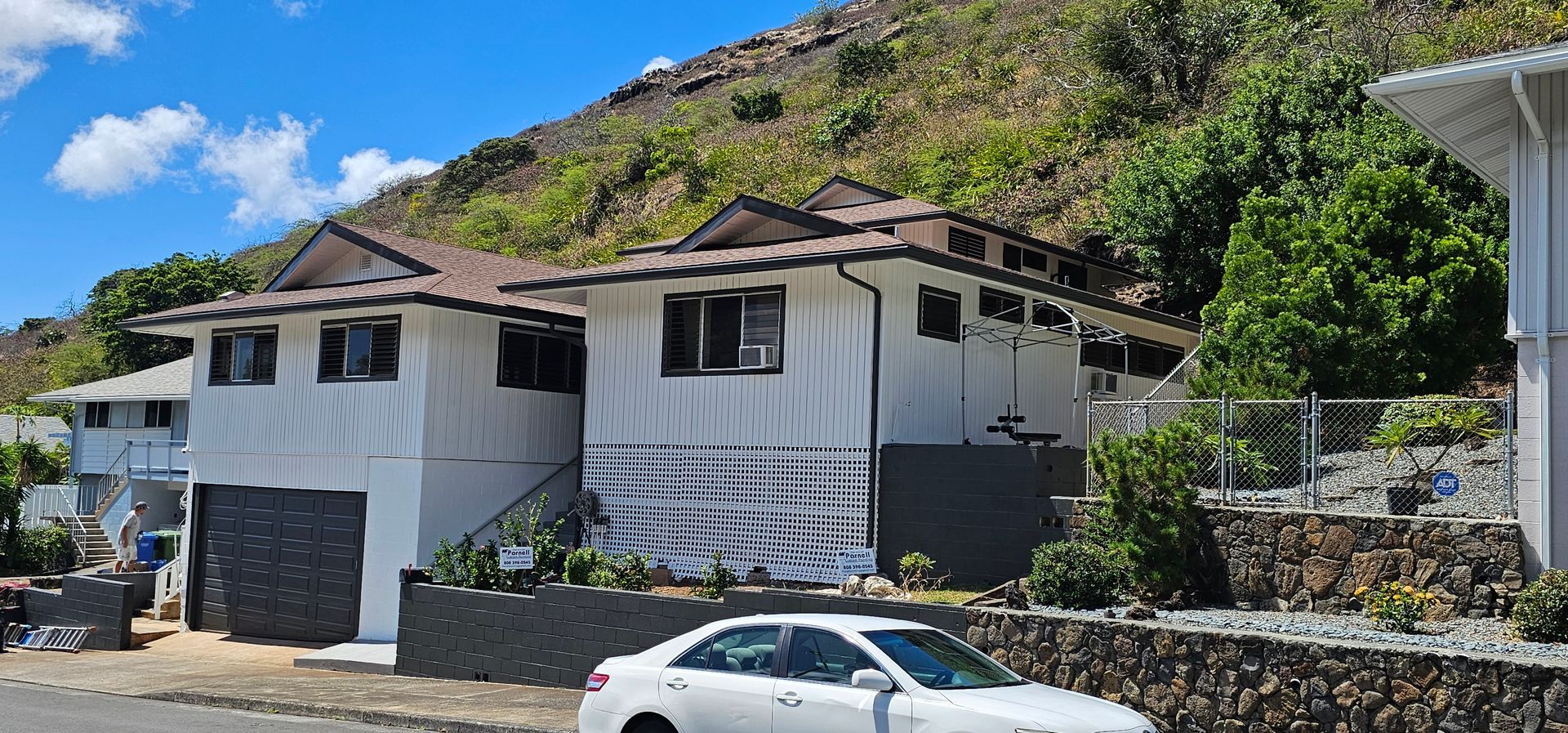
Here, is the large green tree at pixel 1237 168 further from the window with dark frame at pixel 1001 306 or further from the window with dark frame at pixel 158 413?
the window with dark frame at pixel 158 413

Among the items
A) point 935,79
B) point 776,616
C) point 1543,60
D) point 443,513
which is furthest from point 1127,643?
point 935,79

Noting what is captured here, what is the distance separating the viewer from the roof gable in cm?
1833

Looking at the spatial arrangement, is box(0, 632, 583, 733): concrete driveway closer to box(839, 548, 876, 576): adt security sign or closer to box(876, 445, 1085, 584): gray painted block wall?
box(839, 548, 876, 576): adt security sign

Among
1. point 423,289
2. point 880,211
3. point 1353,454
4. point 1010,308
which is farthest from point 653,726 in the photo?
point 880,211

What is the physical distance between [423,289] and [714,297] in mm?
5272

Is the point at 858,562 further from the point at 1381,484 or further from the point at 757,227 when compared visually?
the point at 1381,484

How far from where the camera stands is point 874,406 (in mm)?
16594

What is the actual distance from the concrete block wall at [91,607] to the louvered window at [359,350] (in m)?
Result: 4.79

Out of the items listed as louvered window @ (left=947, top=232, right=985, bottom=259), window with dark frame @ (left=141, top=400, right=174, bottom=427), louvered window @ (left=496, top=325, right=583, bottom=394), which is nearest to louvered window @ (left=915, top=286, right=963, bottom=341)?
louvered window @ (left=947, top=232, right=985, bottom=259)

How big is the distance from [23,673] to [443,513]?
614 cm

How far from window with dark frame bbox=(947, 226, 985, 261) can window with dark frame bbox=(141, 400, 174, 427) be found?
24.7 m

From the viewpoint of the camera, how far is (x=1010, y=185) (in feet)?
120

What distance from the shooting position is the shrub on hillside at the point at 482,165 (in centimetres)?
7638

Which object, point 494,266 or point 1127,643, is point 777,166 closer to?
point 494,266
